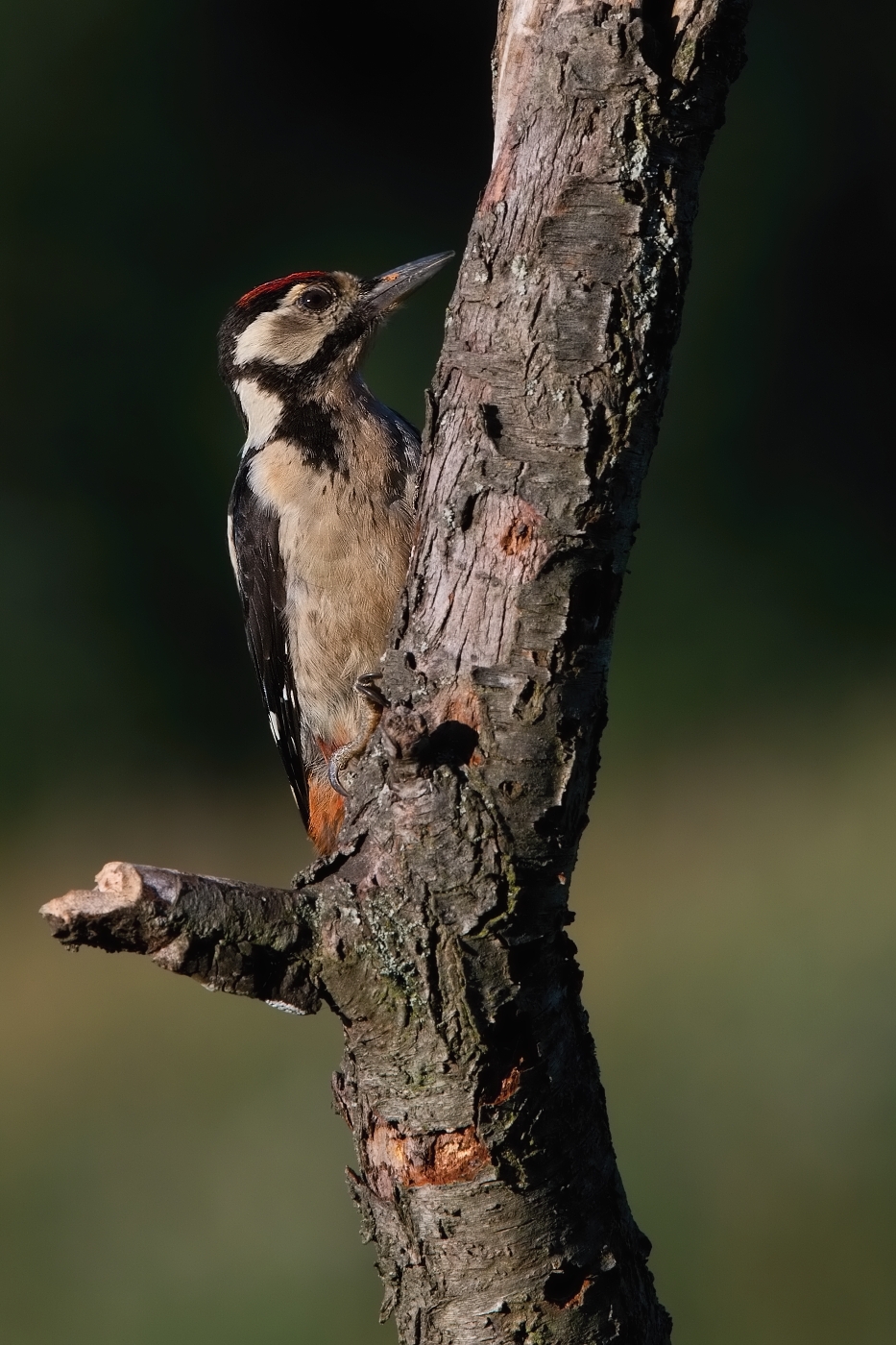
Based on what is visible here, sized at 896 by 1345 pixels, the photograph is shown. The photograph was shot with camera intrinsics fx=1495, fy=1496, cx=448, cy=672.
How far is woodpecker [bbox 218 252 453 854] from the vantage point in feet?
10.5

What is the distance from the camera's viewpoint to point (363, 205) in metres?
8.12

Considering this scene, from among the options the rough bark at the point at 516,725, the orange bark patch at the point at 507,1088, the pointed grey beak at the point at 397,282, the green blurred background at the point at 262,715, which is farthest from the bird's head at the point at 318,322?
the green blurred background at the point at 262,715

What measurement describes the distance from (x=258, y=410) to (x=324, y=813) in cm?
98

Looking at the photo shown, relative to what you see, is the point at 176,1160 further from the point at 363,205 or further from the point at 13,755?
the point at 363,205

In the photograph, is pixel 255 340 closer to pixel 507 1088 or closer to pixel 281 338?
pixel 281 338

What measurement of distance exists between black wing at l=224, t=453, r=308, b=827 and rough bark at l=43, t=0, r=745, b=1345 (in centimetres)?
144

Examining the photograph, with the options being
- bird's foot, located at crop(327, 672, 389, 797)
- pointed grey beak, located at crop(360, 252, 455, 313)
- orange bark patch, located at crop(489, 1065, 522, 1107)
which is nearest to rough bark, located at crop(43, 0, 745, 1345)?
orange bark patch, located at crop(489, 1065, 522, 1107)

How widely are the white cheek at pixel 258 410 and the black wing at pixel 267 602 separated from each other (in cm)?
6

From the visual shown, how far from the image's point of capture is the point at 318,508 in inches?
127

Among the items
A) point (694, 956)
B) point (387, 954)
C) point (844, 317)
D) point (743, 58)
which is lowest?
point (694, 956)

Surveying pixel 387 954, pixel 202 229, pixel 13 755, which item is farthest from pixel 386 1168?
pixel 202 229

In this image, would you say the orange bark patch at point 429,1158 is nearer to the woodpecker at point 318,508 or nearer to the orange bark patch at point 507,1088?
the orange bark patch at point 507,1088

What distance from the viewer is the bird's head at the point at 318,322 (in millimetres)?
3535

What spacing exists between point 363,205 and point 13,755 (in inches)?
139
